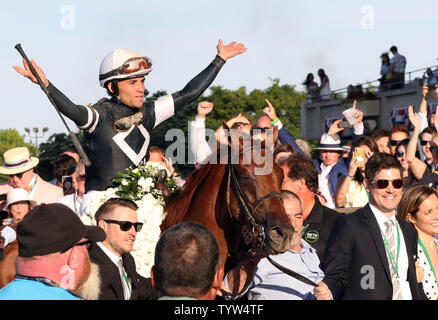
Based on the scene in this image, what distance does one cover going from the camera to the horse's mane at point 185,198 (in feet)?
19.6

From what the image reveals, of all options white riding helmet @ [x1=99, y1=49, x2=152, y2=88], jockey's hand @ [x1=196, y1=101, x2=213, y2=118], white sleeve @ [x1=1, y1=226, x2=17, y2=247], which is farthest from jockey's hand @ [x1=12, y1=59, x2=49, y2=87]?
white sleeve @ [x1=1, y1=226, x2=17, y2=247]

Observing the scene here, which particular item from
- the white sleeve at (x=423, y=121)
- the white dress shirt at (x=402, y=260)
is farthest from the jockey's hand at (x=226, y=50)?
the white sleeve at (x=423, y=121)

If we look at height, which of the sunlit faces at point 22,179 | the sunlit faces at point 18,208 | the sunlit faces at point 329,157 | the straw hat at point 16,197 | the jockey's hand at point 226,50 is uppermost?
the jockey's hand at point 226,50

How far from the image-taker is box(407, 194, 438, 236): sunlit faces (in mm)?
6395

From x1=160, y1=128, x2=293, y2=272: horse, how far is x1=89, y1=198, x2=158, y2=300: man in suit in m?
0.62

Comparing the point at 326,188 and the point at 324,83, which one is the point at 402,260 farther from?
the point at 324,83

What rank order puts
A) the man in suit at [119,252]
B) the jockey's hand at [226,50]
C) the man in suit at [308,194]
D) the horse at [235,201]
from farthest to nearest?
the jockey's hand at [226,50] < the man in suit at [308,194] < the horse at [235,201] < the man in suit at [119,252]

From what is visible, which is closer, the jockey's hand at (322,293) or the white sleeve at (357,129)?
the jockey's hand at (322,293)

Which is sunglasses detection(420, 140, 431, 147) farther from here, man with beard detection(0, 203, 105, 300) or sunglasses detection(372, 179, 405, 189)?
man with beard detection(0, 203, 105, 300)

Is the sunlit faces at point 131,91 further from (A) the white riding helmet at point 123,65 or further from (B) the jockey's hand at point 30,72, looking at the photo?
(B) the jockey's hand at point 30,72

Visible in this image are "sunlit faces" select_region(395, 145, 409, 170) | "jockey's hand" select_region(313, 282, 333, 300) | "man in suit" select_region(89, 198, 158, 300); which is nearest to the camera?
"jockey's hand" select_region(313, 282, 333, 300)

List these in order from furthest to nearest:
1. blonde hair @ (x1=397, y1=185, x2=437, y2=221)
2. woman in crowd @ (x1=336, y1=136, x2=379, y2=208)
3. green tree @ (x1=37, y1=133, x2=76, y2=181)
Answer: green tree @ (x1=37, y1=133, x2=76, y2=181) → woman in crowd @ (x1=336, y1=136, x2=379, y2=208) → blonde hair @ (x1=397, y1=185, x2=437, y2=221)
